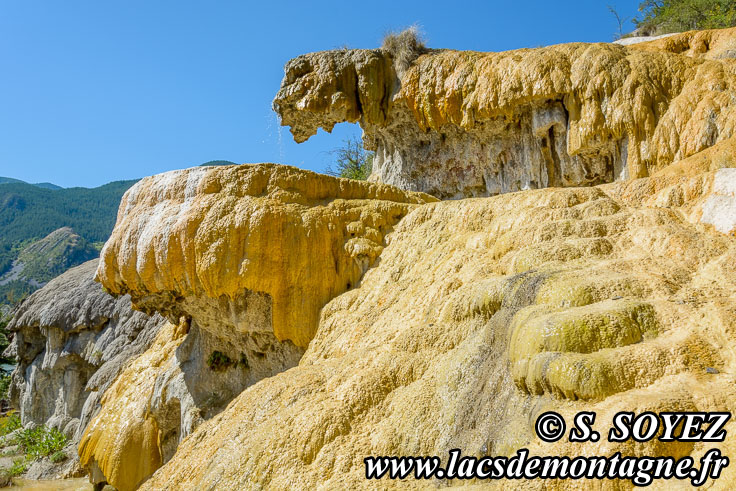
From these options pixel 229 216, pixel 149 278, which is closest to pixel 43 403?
pixel 149 278

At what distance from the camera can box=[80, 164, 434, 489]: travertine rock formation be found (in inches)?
340

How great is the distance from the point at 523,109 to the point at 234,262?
7688mm

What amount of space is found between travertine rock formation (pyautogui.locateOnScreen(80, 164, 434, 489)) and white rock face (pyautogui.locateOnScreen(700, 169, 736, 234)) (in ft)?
14.8

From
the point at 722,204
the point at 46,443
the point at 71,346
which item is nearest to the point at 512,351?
the point at 722,204

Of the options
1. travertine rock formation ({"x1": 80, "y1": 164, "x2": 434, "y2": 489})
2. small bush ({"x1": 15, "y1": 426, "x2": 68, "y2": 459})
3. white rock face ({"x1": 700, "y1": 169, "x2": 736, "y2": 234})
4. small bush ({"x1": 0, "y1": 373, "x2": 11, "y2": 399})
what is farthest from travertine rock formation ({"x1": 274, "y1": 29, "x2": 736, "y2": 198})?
small bush ({"x1": 0, "y1": 373, "x2": 11, "y2": 399})

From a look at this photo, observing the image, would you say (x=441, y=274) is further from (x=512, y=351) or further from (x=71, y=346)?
(x=71, y=346)

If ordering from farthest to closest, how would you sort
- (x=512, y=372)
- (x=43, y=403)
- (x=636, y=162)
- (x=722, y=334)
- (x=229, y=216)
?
(x=43, y=403) → (x=636, y=162) → (x=229, y=216) → (x=512, y=372) → (x=722, y=334)

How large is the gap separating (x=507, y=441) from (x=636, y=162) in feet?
25.9

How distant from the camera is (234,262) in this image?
860cm

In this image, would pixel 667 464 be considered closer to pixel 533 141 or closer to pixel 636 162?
pixel 636 162

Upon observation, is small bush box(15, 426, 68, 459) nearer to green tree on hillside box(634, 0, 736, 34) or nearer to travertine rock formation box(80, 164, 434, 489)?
travertine rock formation box(80, 164, 434, 489)

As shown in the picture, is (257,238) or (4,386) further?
(4,386)

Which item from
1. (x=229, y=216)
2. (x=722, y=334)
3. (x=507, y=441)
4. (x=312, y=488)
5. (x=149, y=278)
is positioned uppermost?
(x=229, y=216)

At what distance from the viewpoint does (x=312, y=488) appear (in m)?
4.55
